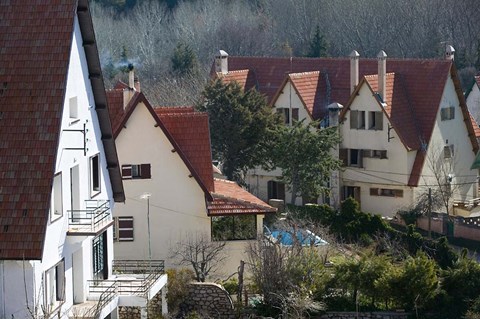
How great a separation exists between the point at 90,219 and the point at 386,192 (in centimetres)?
2464

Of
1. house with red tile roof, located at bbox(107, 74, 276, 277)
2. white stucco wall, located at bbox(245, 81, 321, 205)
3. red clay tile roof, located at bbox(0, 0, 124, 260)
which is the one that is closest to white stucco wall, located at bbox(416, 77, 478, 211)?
white stucco wall, located at bbox(245, 81, 321, 205)

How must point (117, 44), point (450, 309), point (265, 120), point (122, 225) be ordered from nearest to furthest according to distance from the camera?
1. point (450, 309)
2. point (122, 225)
3. point (265, 120)
4. point (117, 44)

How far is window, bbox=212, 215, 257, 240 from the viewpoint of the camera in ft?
133

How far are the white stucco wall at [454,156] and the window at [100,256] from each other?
2200cm

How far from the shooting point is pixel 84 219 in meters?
31.1

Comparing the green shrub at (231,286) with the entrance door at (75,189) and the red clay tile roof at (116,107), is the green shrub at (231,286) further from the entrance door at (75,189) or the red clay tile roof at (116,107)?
the entrance door at (75,189)

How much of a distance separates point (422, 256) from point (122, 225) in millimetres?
8495

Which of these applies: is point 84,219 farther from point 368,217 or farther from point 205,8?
point 205,8

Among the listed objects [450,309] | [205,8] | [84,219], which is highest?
[205,8]

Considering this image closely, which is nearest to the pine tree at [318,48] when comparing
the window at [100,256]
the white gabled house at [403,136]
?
the white gabled house at [403,136]

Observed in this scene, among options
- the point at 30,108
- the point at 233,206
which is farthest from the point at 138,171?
the point at 30,108

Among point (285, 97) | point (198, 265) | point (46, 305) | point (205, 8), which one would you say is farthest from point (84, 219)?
point (205, 8)

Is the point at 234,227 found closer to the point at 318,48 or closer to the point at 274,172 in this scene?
the point at 274,172

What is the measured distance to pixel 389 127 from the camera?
53.8 metres
